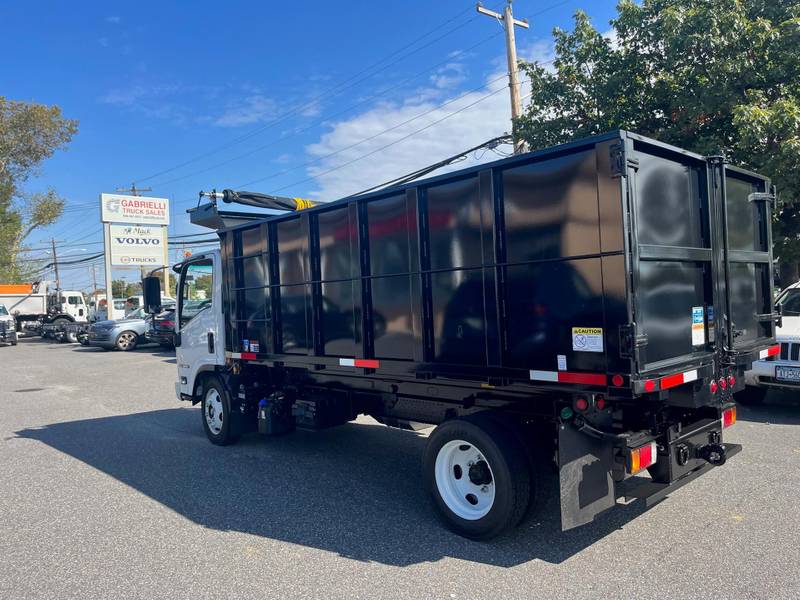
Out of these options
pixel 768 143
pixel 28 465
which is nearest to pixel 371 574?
pixel 28 465

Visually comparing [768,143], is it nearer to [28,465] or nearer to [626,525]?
[626,525]

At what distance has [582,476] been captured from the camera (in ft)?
13.0

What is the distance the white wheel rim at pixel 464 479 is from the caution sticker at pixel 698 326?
1.75 metres

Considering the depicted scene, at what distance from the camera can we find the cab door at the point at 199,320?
753 cm

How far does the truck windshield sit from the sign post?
31925 millimetres

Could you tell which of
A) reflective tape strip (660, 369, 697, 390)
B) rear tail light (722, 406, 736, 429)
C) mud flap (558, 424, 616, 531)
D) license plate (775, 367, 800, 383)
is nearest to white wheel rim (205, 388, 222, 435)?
mud flap (558, 424, 616, 531)

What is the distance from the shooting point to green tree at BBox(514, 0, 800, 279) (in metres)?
9.09

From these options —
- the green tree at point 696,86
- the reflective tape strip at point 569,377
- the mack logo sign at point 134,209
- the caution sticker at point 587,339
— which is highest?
the mack logo sign at point 134,209

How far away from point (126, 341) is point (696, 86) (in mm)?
21429

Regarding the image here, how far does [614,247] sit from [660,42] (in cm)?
898

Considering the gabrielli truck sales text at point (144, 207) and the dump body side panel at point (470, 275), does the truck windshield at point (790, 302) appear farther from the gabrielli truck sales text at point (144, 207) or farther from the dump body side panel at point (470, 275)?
the gabrielli truck sales text at point (144, 207)

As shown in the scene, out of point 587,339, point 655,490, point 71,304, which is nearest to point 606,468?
point 655,490

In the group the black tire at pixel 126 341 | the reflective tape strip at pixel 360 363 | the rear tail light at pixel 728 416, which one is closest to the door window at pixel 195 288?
the reflective tape strip at pixel 360 363

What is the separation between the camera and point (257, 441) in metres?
7.79
